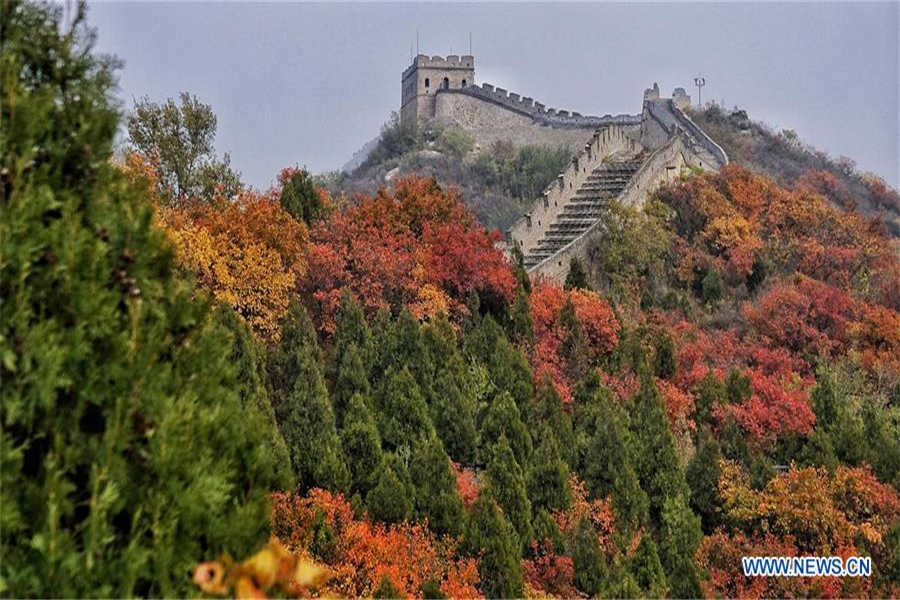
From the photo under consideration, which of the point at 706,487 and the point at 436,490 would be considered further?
the point at 706,487

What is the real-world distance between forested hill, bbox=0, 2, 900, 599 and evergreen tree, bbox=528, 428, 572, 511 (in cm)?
3

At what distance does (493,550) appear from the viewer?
569 inches

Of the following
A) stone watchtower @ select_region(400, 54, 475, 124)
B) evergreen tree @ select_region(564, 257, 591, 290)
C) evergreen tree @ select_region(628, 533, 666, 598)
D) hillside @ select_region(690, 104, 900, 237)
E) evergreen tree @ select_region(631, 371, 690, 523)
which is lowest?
evergreen tree @ select_region(628, 533, 666, 598)

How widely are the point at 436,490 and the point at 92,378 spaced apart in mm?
10438

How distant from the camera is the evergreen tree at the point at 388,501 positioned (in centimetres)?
1450

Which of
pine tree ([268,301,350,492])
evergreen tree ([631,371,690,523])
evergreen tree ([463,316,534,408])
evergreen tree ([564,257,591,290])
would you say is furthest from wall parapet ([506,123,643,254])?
pine tree ([268,301,350,492])

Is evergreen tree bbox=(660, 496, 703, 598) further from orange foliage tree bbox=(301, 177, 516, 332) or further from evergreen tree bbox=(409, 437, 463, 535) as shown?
orange foliage tree bbox=(301, 177, 516, 332)

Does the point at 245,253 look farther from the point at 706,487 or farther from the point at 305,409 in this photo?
the point at 706,487

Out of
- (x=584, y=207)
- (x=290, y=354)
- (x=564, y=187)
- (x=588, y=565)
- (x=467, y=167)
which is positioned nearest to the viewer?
(x=588, y=565)

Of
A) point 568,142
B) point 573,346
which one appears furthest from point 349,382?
point 568,142

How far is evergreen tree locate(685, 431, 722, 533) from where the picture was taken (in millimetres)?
18391

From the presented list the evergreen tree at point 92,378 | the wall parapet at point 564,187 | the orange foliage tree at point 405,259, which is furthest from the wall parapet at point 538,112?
the evergreen tree at point 92,378

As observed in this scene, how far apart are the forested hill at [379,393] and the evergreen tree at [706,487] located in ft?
0.14

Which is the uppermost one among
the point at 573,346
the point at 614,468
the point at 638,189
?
the point at 638,189
